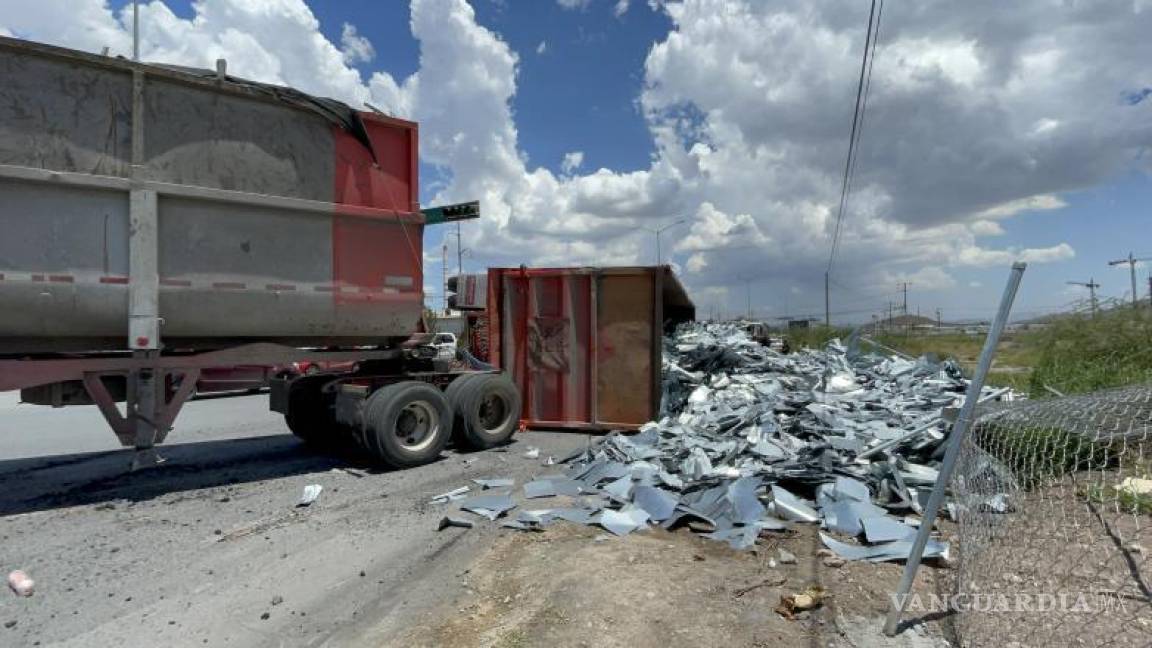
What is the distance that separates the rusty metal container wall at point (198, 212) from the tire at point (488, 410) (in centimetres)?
116

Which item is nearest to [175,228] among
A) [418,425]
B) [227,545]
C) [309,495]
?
[309,495]

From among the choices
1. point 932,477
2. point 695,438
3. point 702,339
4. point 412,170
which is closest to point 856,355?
point 702,339

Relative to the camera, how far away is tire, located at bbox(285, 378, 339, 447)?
866 centimetres

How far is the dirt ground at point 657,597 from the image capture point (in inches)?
132

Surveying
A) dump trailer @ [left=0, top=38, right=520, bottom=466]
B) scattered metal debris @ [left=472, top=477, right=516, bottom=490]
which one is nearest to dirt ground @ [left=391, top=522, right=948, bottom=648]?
scattered metal debris @ [left=472, top=477, right=516, bottom=490]

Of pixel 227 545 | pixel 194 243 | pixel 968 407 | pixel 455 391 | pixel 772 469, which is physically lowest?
pixel 227 545

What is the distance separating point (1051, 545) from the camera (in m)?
4.34

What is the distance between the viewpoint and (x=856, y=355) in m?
14.2

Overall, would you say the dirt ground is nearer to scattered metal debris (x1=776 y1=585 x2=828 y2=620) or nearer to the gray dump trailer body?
scattered metal debris (x1=776 y1=585 x2=828 y2=620)

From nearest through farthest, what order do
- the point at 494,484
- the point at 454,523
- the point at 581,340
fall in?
the point at 454,523, the point at 494,484, the point at 581,340

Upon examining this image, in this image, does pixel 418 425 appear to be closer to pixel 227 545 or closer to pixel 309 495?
pixel 309 495

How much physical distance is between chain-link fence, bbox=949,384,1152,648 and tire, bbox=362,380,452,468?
17.7ft

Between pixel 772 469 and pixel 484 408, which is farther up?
pixel 484 408

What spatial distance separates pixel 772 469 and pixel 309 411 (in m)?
6.01
